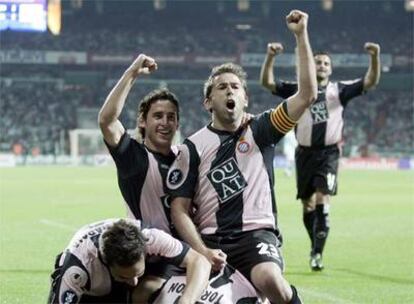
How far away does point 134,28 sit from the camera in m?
57.4

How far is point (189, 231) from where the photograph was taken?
19.7ft

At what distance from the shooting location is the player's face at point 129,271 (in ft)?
17.3

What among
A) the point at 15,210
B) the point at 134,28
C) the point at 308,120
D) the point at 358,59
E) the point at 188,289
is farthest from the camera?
the point at 134,28

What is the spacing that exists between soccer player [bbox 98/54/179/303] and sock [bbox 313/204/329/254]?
3825mm

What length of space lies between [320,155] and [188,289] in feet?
16.6

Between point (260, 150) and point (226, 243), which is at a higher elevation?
point (260, 150)

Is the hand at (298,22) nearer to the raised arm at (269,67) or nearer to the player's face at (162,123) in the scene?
the player's face at (162,123)

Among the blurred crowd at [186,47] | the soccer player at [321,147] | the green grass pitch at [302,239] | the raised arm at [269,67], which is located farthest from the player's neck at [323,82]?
the blurred crowd at [186,47]

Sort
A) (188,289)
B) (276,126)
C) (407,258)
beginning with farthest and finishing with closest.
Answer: (407,258), (276,126), (188,289)

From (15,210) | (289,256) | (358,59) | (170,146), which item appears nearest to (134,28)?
(358,59)

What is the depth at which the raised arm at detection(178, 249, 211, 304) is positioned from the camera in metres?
5.45

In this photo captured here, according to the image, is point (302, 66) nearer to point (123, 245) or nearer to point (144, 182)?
point (144, 182)

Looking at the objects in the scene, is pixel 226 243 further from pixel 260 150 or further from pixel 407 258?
pixel 407 258

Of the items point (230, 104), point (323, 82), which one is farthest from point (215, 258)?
point (323, 82)
